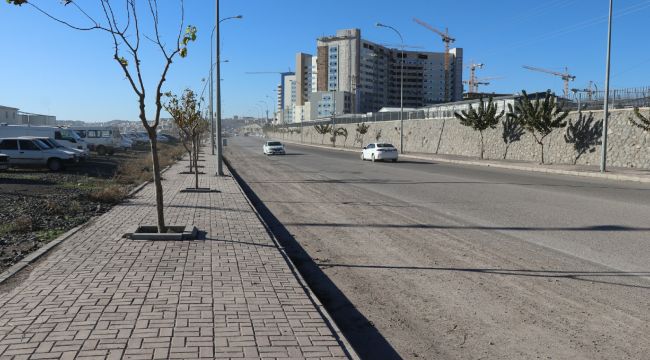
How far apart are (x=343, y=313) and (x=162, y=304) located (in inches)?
69.8

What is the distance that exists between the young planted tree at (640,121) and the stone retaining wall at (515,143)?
0.36 metres

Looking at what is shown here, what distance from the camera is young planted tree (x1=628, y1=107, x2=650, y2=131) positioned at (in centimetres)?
2400

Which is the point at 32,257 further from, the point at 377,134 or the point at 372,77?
the point at 372,77

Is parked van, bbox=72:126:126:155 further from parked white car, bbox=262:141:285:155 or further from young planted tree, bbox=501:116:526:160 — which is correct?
young planted tree, bbox=501:116:526:160

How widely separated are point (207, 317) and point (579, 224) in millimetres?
8279

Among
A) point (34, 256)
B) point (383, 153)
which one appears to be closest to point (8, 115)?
point (383, 153)

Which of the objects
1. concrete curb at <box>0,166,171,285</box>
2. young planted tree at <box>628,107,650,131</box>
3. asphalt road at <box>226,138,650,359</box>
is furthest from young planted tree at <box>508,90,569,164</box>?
concrete curb at <box>0,166,171,285</box>

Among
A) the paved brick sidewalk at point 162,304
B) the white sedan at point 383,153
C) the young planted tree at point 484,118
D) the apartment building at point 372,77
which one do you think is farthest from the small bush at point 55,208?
the apartment building at point 372,77

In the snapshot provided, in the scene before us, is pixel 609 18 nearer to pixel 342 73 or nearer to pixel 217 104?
pixel 217 104

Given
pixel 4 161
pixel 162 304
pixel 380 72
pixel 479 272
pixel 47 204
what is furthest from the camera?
pixel 380 72

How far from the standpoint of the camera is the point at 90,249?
7.76 m

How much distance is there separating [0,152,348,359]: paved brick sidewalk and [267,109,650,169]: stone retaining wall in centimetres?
2376

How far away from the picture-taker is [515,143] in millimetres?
35969

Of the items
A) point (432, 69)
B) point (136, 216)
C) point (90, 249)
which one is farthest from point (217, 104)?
point (432, 69)
